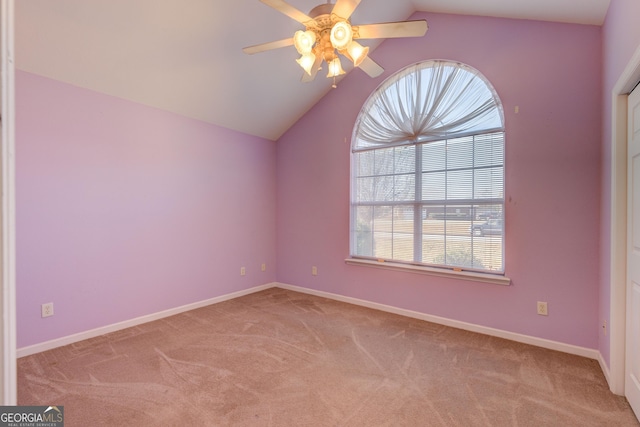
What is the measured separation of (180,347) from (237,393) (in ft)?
3.12

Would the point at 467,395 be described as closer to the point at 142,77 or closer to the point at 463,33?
the point at 463,33

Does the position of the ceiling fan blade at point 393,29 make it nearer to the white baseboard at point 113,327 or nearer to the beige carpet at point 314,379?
the beige carpet at point 314,379

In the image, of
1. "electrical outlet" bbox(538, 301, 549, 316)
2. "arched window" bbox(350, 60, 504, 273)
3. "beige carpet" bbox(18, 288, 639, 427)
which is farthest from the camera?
"arched window" bbox(350, 60, 504, 273)

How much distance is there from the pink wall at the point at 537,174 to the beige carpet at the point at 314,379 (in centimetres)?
33

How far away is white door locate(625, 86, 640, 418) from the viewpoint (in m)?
1.80

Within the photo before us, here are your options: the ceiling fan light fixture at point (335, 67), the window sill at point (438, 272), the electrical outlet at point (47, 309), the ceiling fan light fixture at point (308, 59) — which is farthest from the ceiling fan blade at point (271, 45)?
the electrical outlet at point (47, 309)

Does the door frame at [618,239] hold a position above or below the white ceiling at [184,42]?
below

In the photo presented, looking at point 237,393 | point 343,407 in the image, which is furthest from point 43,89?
point 343,407

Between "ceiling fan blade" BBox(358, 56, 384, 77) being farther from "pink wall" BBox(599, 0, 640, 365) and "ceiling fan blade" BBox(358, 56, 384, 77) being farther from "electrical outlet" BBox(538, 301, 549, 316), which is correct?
"electrical outlet" BBox(538, 301, 549, 316)

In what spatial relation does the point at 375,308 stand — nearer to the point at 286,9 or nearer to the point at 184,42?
the point at 286,9

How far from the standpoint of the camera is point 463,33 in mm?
3078

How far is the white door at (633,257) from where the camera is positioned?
1.80m

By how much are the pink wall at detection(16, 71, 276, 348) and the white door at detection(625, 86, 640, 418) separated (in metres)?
3.92

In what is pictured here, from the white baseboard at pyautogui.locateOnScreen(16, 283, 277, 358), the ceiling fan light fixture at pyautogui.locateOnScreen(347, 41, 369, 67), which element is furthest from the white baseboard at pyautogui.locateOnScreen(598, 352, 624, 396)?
the white baseboard at pyautogui.locateOnScreen(16, 283, 277, 358)
